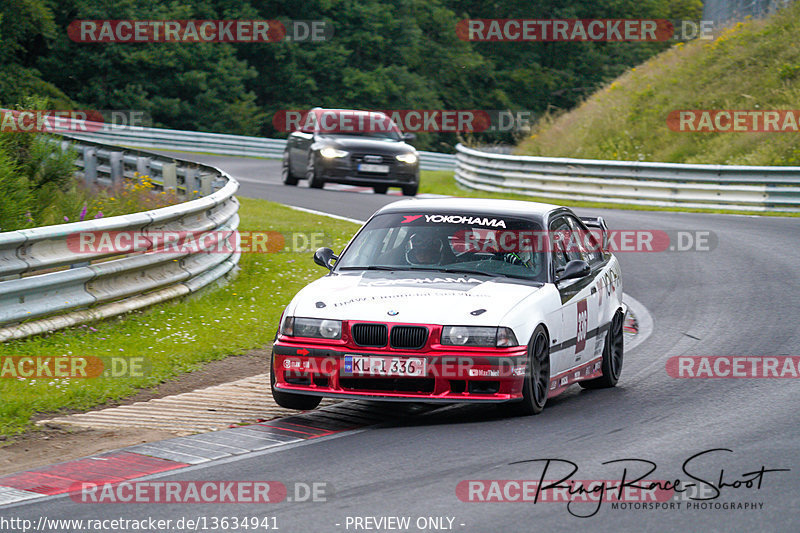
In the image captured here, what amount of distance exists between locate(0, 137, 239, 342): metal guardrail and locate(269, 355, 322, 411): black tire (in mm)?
2337

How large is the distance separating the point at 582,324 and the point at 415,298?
1.75 metres

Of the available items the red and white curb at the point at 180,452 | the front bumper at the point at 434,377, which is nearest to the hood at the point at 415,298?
the front bumper at the point at 434,377

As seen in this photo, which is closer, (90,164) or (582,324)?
(582,324)

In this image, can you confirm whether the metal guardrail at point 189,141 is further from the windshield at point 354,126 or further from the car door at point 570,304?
the car door at point 570,304

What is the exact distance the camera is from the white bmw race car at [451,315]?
7848 millimetres

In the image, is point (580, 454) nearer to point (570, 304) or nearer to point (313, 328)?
point (313, 328)

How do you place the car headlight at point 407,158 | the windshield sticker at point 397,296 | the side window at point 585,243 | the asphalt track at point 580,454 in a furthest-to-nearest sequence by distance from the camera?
the car headlight at point 407,158 < the side window at point 585,243 < the windshield sticker at point 397,296 < the asphalt track at point 580,454

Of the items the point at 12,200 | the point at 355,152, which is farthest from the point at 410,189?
the point at 12,200

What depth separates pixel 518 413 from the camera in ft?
26.8

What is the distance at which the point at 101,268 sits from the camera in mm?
10461

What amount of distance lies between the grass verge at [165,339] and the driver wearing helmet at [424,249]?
209cm

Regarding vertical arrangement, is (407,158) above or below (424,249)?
below

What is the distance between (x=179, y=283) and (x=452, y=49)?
55941 mm

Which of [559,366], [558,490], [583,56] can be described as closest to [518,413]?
[559,366]
